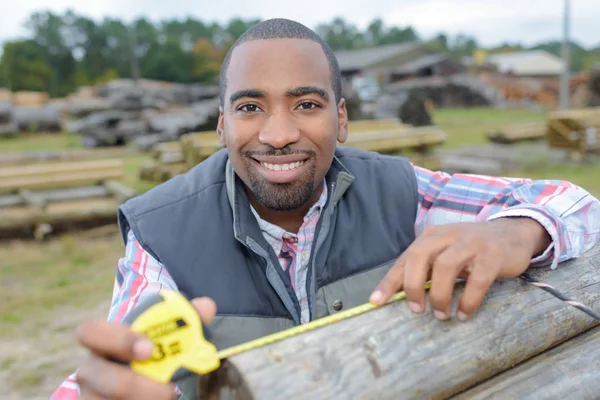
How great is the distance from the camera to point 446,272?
1.24m

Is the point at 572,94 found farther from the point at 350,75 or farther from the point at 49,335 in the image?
the point at 49,335

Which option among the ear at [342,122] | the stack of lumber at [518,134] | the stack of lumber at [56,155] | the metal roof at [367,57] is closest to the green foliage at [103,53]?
the metal roof at [367,57]

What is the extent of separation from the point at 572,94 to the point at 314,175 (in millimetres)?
32952

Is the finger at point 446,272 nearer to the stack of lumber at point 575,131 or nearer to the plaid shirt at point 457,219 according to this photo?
the plaid shirt at point 457,219

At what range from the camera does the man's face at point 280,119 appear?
1.71 meters

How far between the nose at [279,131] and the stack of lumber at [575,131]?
1027 cm

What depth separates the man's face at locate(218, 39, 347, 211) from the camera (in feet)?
5.61

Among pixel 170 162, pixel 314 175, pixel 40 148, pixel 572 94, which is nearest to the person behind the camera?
pixel 314 175

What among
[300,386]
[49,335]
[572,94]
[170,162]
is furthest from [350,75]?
[300,386]

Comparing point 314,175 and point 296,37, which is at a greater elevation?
point 296,37

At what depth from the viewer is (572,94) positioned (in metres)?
30.5

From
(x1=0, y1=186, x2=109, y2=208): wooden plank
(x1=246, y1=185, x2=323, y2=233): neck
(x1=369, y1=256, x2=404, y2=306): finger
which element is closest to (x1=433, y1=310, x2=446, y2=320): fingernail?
(x1=369, y1=256, x2=404, y2=306): finger

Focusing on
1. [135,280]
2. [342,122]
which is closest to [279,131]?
[342,122]

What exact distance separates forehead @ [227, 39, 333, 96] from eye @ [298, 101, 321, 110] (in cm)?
6
